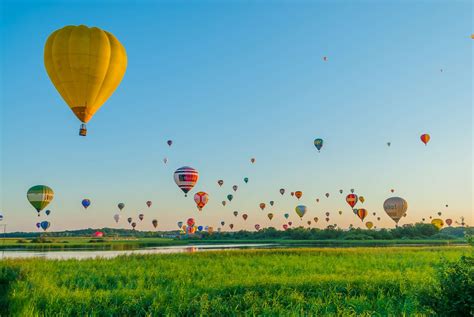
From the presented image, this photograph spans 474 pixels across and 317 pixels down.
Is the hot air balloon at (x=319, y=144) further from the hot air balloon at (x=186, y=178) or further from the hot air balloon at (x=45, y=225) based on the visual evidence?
the hot air balloon at (x=45, y=225)

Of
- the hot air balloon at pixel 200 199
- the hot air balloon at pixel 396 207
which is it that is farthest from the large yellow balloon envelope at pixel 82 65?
the hot air balloon at pixel 396 207

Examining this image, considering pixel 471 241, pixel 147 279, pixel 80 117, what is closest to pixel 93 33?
Answer: pixel 80 117

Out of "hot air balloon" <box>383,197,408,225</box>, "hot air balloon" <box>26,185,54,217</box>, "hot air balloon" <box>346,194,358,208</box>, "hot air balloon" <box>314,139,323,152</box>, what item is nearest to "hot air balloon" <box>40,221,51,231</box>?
"hot air balloon" <box>26,185,54,217</box>

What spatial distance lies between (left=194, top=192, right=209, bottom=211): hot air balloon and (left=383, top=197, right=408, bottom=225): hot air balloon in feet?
107

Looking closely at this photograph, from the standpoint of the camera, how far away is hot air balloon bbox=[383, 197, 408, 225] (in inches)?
3182

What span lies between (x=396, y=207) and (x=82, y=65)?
65.8 m

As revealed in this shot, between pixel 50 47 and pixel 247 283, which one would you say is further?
pixel 50 47

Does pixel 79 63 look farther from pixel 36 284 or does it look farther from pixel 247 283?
pixel 247 283

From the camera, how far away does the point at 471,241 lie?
32.4 feet

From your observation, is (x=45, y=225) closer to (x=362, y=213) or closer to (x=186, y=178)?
(x=186, y=178)

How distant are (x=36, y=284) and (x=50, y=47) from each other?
16976mm

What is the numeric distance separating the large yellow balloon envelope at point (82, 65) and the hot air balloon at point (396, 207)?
208ft

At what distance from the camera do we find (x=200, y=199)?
3108 inches

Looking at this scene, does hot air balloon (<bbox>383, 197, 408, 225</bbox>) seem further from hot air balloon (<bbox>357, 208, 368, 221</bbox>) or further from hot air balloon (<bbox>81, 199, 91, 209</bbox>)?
hot air balloon (<bbox>81, 199, 91, 209</bbox>)
